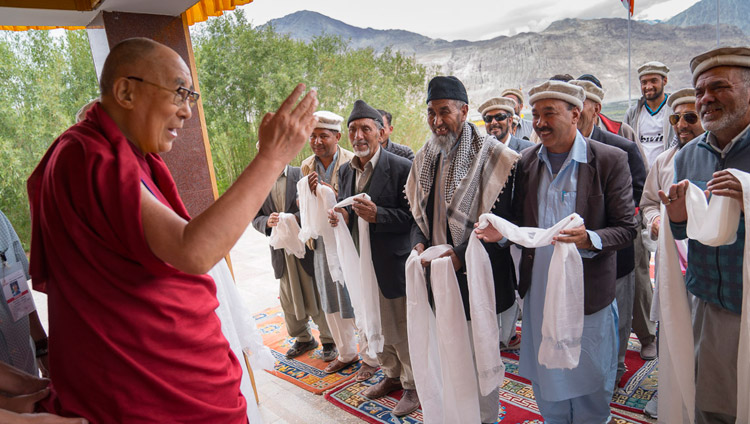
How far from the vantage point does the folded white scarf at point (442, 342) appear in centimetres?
268

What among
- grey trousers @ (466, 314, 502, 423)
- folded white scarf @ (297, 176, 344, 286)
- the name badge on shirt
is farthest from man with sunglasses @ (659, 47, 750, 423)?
the name badge on shirt

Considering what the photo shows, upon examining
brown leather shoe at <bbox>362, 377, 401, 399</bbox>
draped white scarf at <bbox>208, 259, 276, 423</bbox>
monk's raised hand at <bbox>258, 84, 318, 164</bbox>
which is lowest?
brown leather shoe at <bbox>362, 377, 401, 399</bbox>

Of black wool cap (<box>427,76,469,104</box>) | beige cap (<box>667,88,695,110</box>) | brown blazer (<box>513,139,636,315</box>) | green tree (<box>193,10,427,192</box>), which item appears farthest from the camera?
green tree (<box>193,10,427,192</box>)

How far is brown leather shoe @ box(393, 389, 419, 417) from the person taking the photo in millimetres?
3393

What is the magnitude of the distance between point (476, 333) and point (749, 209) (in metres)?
1.45

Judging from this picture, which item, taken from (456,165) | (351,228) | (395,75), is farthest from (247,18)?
(456,165)

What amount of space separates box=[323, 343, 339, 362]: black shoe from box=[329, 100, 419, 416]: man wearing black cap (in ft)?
2.74

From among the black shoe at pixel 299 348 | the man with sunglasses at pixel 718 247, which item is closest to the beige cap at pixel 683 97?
the man with sunglasses at pixel 718 247

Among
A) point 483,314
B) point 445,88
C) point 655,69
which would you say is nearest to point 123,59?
point 445,88

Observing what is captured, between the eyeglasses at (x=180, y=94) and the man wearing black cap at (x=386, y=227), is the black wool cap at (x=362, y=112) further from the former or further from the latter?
the eyeglasses at (x=180, y=94)

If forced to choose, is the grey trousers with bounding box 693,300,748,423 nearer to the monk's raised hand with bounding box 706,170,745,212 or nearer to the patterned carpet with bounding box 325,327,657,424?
the monk's raised hand with bounding box 706,170,745,212

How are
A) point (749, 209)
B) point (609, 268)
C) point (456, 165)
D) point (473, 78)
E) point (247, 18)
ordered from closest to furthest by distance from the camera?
point (749, 209), point (609, 268), point (456, 165), point (247, 18), point (473, 78)

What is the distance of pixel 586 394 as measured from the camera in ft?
8.75

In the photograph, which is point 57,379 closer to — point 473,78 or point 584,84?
point 584,84
